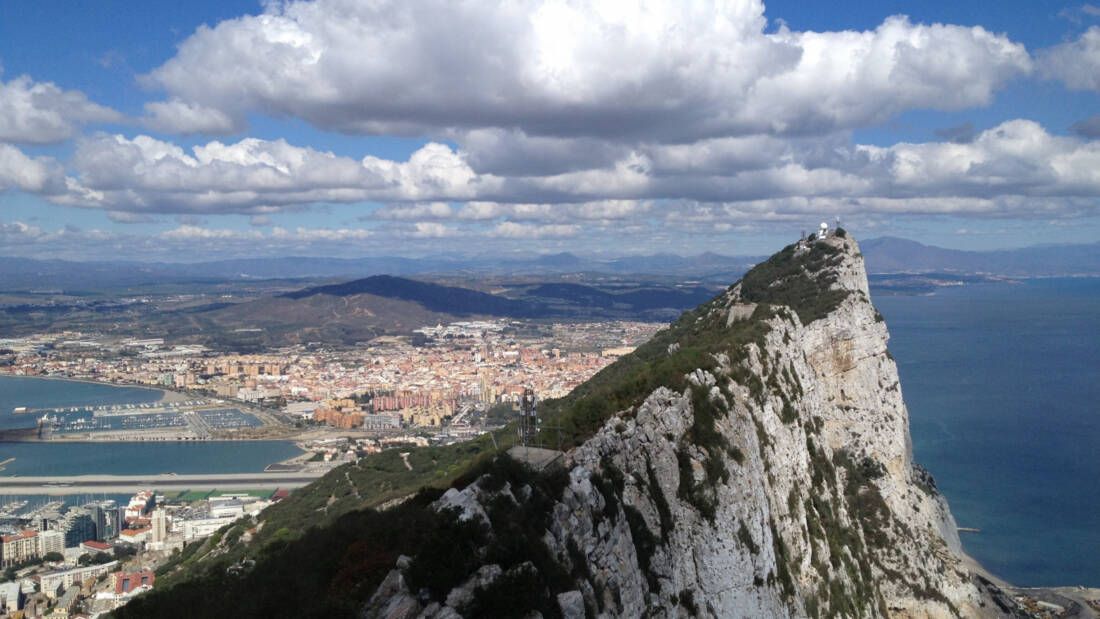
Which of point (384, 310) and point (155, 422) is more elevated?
point (384, 310)

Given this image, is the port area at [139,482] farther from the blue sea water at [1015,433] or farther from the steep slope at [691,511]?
the blue sea water at [1015,433]

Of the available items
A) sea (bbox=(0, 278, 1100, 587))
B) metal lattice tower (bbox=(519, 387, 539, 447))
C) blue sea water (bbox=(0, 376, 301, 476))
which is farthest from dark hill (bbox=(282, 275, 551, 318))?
metal lattice tower (bbox=(519, 387, 539, 447))

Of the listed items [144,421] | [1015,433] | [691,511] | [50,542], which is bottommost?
[144,421]

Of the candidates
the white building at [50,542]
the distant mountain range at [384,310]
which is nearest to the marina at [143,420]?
the white building at [50,542]

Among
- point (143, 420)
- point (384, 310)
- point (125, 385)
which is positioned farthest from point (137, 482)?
point (384, 310)

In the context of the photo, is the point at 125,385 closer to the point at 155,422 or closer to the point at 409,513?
the point at 155,422

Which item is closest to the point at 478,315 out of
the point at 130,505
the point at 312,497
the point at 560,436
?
the point at 130,505

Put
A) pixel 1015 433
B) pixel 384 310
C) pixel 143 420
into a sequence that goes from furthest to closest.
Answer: pixel 384 310 → pixel 143 420 → pixel 1015 433

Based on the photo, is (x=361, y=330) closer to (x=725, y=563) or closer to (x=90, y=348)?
(x=90, y=348)
